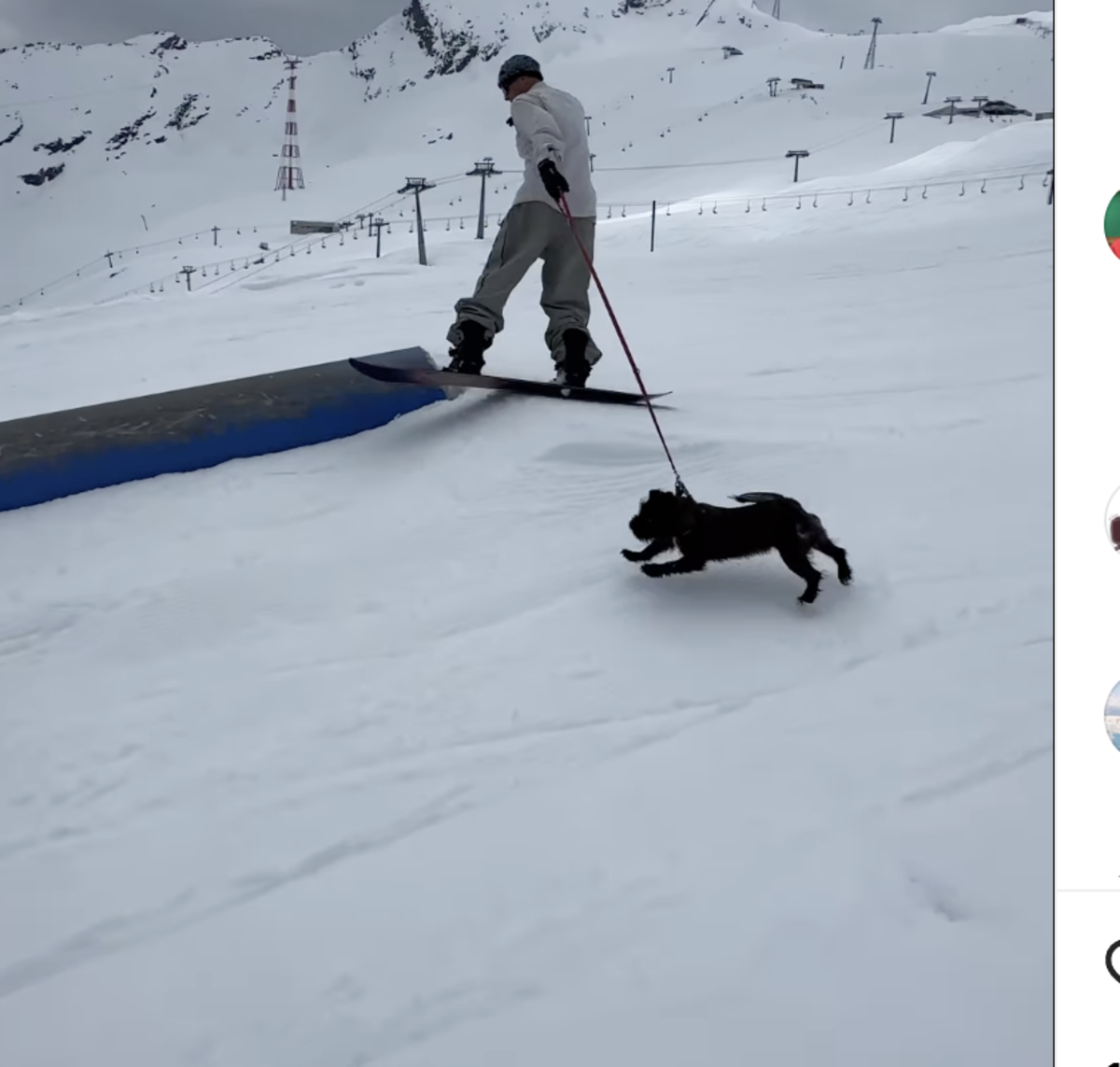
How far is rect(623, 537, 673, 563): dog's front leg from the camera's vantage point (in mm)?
2543

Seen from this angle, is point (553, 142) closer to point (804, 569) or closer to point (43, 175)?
point (804, 569)

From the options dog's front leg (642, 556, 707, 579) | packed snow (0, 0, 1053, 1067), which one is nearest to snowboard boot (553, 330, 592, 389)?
packed snow (0, 0, 1053, 1067)

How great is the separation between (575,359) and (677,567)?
1.95 m

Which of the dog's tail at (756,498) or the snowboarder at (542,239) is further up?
the snowboarder at (542,239)

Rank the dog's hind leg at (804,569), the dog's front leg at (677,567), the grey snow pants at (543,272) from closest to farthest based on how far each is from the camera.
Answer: the dog's hind leg at (804,569) < the dog's front leg at (677,567) < the grey snow pants at (543,272)

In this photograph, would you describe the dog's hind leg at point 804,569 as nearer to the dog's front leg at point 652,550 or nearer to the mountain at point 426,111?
the dog's front leg at point 652,550

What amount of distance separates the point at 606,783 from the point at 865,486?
1.77 metres

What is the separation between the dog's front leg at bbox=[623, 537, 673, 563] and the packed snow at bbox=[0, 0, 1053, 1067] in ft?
0.21

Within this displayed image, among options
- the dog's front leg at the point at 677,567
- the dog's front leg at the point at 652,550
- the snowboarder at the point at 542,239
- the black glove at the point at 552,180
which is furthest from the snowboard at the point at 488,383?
the dog's front leg at the point at 677,567

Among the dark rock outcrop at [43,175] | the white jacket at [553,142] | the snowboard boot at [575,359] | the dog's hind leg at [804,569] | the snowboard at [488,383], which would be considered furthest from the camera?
the dark rock outcrop at [43,175]

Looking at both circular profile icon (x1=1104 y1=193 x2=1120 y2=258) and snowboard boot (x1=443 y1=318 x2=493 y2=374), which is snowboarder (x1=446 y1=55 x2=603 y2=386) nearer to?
snowboard boot (x1=443 y1=318 x2=493 y2=374)

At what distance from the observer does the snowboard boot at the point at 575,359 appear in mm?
4152

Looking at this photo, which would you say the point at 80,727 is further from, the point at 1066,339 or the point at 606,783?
the point at 1066,339

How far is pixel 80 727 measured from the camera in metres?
2.07
